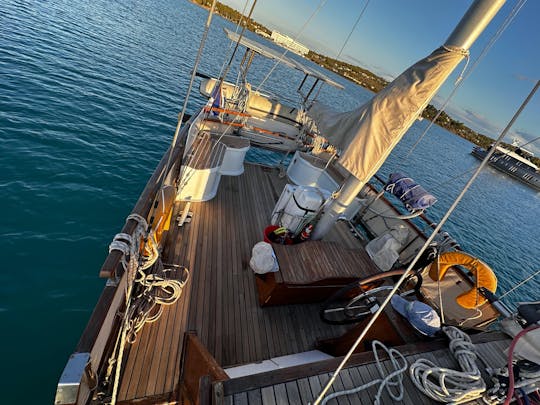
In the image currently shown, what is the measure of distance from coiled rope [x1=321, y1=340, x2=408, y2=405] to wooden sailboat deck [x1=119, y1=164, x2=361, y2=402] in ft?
5.71

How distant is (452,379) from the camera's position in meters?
2.55

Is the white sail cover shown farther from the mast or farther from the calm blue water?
the calm blue water

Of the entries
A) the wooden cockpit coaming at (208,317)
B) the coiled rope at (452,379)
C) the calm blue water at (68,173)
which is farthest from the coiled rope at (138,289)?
the coiled rope at (452,379)

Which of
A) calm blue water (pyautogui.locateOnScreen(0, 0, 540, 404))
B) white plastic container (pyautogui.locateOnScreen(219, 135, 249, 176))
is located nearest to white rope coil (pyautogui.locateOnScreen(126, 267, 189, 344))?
calm blue water (pyautogui.locateOnScreen(0, 0, 540, 404))

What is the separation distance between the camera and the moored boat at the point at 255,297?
2402 mm

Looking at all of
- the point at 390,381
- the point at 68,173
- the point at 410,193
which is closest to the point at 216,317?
the point at 390,381

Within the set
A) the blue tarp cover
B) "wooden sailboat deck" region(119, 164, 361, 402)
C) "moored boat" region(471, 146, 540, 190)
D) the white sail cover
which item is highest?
"moored boat" region(471, 146, 540, 190)

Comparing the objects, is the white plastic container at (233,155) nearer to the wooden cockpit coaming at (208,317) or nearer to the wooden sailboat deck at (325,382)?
the wooden cockpit coaming at (208,317)

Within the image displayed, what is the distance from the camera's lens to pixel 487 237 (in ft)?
62.3

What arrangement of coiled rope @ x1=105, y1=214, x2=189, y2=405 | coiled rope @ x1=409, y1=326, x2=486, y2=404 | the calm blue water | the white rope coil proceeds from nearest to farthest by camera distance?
coiled rope @ x1=409, y1=326, x2=486, y2=404
coiled rope @ x1=105, y1=214, x2=189, y2=405
the white rope coil
the calm blue water

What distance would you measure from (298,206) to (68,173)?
736 centimetres

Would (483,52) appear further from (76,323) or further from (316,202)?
(76,323)

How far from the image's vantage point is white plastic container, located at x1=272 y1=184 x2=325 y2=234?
5.48 meters

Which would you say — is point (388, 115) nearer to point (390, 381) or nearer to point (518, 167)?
point (390, 381)
